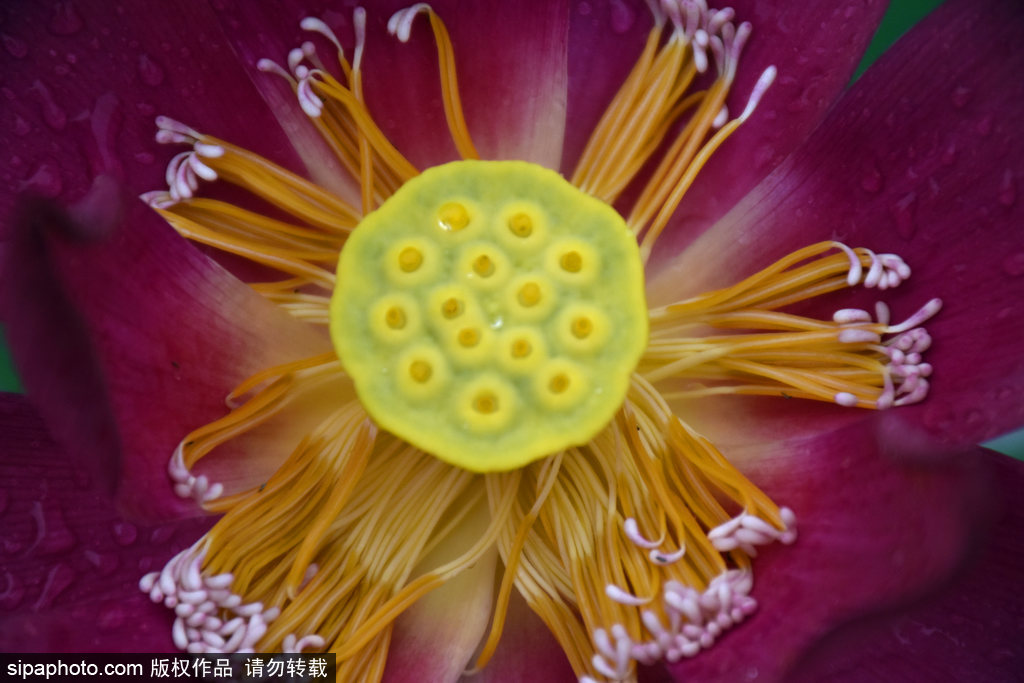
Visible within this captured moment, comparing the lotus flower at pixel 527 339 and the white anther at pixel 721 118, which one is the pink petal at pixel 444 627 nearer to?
the lotus flower at pixel 527 339

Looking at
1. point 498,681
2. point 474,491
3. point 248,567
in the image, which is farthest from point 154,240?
point 498,681

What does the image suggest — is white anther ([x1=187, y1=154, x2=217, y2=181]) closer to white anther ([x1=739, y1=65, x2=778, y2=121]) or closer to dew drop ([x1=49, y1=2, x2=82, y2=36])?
dew drop ([x1=49, y1=2, x2=82, y2=36])

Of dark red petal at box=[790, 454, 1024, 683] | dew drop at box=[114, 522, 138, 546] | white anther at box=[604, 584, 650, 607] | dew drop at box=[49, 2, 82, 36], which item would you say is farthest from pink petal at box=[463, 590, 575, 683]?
dew drop at box=[49, 2, 82, 36]

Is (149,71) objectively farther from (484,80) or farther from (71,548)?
(71,548)

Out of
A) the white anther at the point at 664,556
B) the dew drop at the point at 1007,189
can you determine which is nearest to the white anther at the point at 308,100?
the white anther at the point at 664,556

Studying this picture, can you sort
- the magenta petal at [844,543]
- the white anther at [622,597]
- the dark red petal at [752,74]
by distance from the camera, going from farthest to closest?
1. the dark red petal at [752,74]
2. the white anther at [622,597]
3. the magenta petal at [844,543]

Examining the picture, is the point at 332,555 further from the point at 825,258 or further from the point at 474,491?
the point at 825,258
